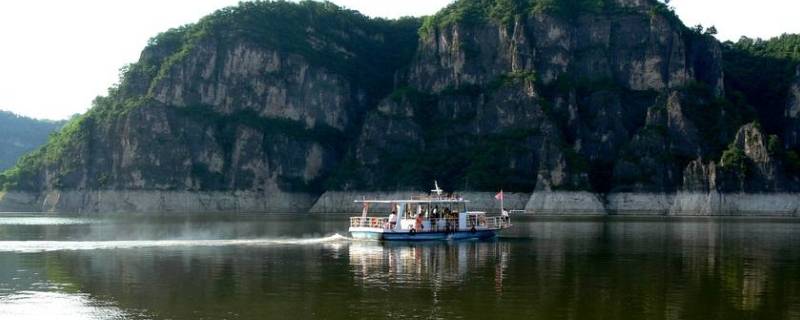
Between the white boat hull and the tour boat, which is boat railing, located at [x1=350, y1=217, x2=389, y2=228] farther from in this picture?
the white boat hull

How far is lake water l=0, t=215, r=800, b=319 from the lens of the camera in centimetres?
4003

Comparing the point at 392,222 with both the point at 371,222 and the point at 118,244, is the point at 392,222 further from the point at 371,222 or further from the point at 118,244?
the point at 118,244

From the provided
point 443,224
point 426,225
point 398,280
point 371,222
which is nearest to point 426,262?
point 398,280

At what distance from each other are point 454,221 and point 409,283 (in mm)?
35244

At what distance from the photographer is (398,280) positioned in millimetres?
51031

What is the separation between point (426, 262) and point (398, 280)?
37.4ft

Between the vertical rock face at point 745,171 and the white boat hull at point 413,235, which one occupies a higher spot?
the vertical rock face at point 745,171

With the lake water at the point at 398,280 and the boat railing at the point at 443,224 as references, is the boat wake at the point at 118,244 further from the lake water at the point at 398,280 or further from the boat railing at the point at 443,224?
the boat railing at the point at 443,224

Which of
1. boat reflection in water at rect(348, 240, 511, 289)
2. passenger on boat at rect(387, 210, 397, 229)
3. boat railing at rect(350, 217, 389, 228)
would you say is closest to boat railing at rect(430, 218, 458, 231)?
boat reflection in water at rect(348, 240, 511, 289)

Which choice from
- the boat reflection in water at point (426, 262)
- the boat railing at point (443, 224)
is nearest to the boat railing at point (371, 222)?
the boat reflection in water at point (426, 262)

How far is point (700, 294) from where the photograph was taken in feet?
147

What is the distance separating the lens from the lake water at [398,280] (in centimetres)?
4003

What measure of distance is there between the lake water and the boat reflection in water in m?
0.10

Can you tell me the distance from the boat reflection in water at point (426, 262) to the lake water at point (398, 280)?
10 centimetres
